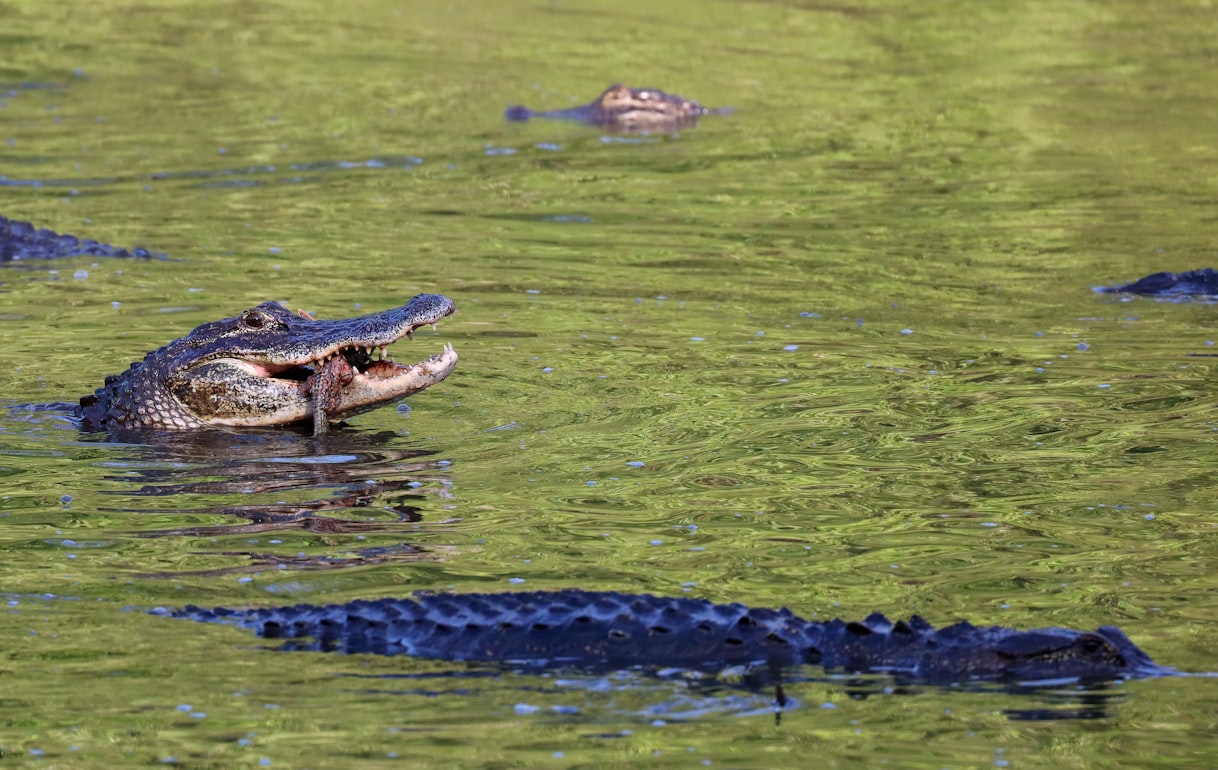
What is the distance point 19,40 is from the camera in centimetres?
2589

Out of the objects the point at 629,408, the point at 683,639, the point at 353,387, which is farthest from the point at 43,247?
the point at 683,639

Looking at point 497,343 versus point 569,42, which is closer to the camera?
point 497,343

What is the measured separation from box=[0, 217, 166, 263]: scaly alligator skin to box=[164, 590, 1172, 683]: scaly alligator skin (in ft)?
29.0

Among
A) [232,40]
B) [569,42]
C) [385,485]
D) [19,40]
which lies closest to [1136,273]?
[385,485]

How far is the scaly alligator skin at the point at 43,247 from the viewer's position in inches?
562

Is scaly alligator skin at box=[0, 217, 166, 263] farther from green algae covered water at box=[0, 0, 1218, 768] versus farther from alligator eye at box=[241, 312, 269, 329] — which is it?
alligator eye at box=[241, 312, 269, 329]

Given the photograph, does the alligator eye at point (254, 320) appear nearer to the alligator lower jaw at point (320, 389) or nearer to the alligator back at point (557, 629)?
the alligator lower jaw at point (320, 389)

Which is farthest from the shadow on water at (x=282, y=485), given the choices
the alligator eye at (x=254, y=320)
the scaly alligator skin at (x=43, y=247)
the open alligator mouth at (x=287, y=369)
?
the scaly alligator skin at (x=43, y=247)

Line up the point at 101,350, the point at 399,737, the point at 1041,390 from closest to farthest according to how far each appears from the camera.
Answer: the point at 399,737
the point at 1041,390
the point at 101,350

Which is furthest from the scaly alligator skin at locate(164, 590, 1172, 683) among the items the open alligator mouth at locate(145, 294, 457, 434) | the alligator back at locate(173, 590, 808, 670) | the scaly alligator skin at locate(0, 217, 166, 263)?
the scaly alligator skin at locate(0, 217, 166, 263)

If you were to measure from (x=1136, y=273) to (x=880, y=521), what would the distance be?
6.69m

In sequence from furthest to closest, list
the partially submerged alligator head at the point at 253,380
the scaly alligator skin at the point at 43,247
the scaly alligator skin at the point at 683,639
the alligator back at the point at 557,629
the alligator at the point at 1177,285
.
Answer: the scaly alligator skin at the point at 43,247 < the alligator at the point at 1177,285 < the partially submerged alligator head at the point at 253,380 < the alligator back at the point at 557,629 < the scaly alligator skin at the point at 683,639

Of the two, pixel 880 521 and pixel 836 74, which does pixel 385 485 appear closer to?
pixel 880 521

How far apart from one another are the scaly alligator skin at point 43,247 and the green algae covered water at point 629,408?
1.47 ft
